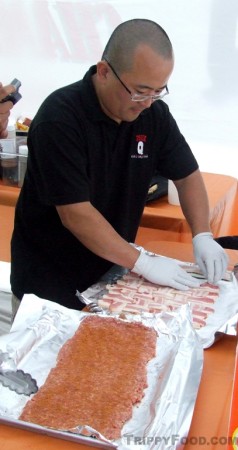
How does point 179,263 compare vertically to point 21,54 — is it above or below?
below

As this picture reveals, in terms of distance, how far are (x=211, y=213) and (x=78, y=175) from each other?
3.30ft

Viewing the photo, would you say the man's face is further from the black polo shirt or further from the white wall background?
the white wall background

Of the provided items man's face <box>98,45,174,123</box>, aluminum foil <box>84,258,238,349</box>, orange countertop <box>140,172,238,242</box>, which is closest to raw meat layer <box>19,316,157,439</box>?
aluminum foil <box>84,258,238,349</box>

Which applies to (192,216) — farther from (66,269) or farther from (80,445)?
(80,445)

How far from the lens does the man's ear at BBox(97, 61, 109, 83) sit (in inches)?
54.7

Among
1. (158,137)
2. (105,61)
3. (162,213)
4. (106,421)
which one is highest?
(105,61)

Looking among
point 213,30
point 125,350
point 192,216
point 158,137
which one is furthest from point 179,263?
point 213,30

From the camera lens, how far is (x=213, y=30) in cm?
272

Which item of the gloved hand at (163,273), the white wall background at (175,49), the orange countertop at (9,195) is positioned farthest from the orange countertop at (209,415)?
the white wall background at (175,49)

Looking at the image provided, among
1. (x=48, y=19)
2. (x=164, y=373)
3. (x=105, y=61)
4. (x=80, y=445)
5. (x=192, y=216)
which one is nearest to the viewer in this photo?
(x=80, y=445)

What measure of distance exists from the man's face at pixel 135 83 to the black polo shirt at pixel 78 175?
1.6 inches

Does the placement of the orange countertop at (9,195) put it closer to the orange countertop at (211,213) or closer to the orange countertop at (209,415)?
the orange countertop at (211,213)

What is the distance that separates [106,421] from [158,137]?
92cm

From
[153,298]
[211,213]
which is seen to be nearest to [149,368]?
[153,298]
